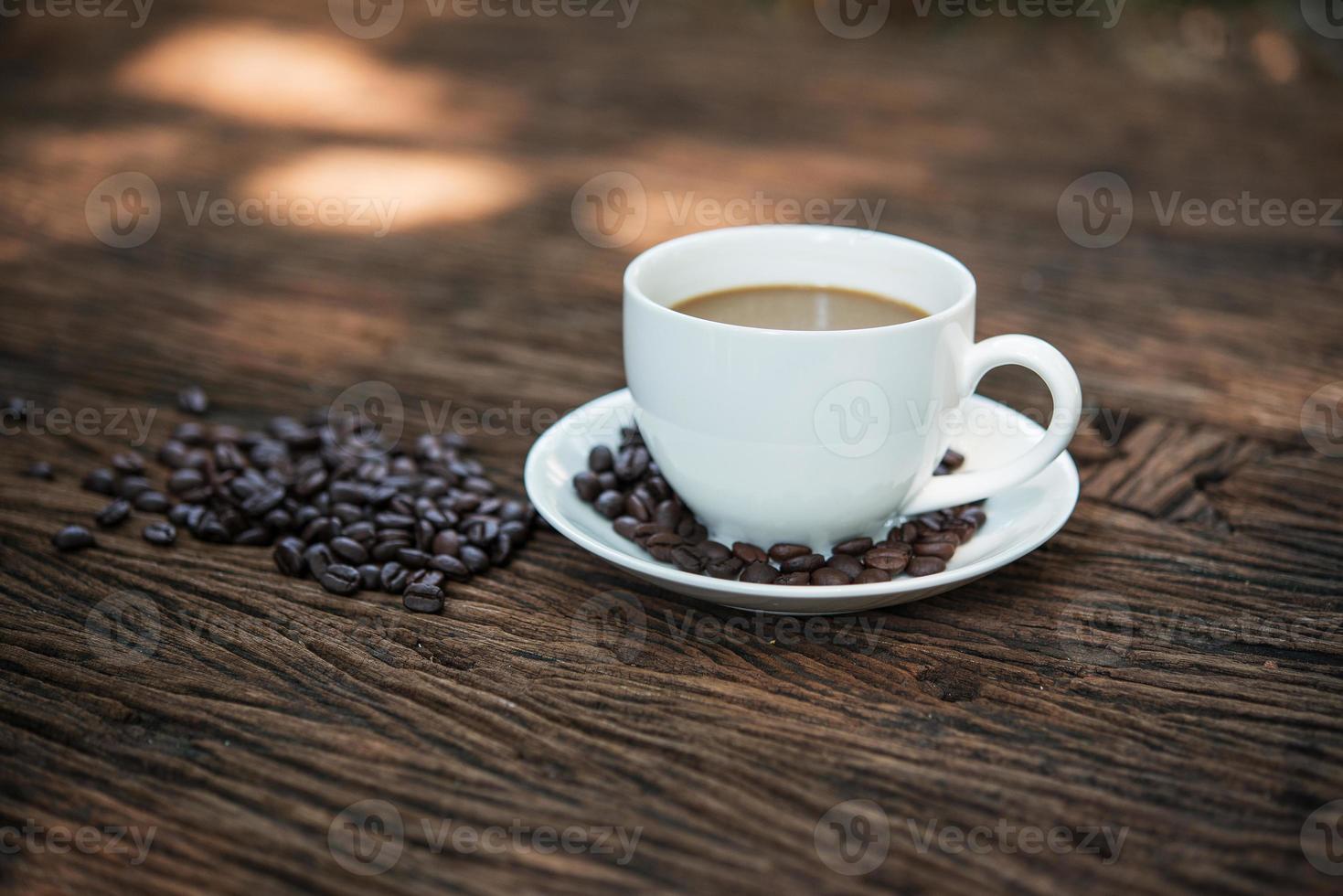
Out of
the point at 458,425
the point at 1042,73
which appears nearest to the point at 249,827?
the point at 458,425

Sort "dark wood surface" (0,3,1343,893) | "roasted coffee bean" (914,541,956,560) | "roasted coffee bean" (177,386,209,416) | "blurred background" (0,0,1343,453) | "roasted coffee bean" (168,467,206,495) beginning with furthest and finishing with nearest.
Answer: "blurred background" (0,0,1343,453) < "roasted coffee bean" (177,386,209,416) < "roasted coffee bean" (168,467,206,495) < "roasted coffee bean" (914,541,956,560) < "dark wood surface" (0,3,1343,893)

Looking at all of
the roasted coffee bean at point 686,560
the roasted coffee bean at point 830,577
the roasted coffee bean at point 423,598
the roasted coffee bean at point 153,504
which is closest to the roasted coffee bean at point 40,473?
the roasted coffee bean at point 153,504

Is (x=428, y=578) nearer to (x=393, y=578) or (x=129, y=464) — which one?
(x=393, y=578)

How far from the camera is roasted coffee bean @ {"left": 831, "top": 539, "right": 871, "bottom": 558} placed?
982mm

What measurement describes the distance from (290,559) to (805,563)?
1.51 ft

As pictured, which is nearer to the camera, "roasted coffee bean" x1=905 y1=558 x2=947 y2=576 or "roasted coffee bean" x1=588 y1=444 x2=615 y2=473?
"roasted coffee bean" x1=905 y1=558 x2=947 y2=576

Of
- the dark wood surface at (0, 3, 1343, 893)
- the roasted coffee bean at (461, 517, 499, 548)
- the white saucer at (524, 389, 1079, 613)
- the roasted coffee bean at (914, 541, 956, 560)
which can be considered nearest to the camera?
the dark wood surface at (0, 3, 1343, 893)

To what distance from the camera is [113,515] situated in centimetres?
112

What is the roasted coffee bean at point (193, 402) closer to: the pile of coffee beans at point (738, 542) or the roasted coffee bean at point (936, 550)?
the pile of coffee beans at point (738, 542)

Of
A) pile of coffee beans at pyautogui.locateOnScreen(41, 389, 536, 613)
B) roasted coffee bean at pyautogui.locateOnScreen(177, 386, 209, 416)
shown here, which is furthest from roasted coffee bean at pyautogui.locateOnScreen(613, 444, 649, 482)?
roasted coffee bean at pyautogui.locateOnScreen(177, 386, 209, 416)

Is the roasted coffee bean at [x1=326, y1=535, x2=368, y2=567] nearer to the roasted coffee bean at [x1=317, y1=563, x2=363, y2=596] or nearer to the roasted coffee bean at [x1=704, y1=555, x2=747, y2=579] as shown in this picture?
the roasted coffee bean at [x1=317, y1=563, x2=363, y2=596]

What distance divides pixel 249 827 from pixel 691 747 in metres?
0.30

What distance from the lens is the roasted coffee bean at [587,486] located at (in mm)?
1049

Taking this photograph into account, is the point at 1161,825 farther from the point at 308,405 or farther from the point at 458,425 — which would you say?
the point at 308,405
